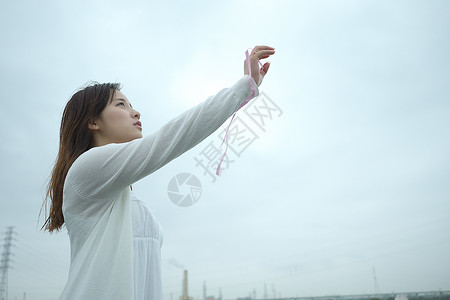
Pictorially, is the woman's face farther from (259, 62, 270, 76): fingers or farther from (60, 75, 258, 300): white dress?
(259, 62, 270, 76): fingers

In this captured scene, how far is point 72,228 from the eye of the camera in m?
1.60

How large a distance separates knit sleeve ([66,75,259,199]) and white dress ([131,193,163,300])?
0.97ft

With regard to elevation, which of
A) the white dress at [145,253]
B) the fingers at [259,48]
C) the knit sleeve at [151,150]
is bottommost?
the white dress at [145,253]

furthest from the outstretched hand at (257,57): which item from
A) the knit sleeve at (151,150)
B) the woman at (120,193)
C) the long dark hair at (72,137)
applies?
the long dark hair at (72,137)

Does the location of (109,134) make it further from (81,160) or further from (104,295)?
(104,295)

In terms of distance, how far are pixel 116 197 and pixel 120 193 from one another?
0.11 feet

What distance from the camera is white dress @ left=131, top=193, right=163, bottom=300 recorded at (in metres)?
1.63

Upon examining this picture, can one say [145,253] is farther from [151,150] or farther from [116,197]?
[151,150]

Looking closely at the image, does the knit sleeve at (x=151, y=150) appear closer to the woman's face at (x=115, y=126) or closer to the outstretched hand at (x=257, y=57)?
the outstretched hand at (x=257, y=57)

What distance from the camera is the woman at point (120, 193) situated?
1407mm

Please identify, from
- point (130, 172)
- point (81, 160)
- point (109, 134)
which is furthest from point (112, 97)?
point (130, 172)

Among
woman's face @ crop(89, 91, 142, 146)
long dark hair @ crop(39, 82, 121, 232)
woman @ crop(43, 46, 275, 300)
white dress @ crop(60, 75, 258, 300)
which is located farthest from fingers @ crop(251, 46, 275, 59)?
long dark hair @ crop(39, 82, 121, 232)

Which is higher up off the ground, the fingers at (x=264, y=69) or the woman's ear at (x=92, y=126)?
the fingers at (x=264, y=69)

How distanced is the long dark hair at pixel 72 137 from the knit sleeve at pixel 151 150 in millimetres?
375
